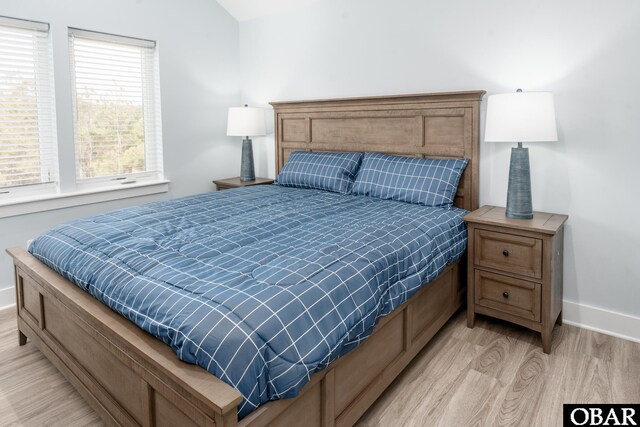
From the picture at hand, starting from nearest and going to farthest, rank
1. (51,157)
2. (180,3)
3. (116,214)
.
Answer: (116,214) → (51,157) → (180,3)

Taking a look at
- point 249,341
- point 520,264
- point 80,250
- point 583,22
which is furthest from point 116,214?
point 583,22

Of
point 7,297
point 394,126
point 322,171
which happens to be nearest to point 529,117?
point 394,126

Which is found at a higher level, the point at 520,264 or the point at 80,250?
the point at 80,250

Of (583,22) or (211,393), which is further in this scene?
(583,22)

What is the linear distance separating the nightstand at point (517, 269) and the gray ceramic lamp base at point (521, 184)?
6 cm

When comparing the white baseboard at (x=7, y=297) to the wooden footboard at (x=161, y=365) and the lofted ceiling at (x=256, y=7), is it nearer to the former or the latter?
the wooden footboard at (x=161, y=365)

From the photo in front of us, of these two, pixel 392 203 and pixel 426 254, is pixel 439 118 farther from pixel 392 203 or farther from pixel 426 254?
pixel 426 254

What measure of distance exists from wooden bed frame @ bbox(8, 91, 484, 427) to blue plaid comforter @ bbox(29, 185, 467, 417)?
6cm

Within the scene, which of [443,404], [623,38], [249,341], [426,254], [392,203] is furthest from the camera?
[392,203]

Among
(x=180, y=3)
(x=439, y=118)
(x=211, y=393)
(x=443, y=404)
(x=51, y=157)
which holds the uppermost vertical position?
(x=180, y=3)

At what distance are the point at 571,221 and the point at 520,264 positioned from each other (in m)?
0.53

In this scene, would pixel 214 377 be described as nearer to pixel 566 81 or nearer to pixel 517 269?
pixel 517 269

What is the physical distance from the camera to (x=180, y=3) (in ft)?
12.4

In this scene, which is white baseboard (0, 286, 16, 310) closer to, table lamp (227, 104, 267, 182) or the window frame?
the window frame
